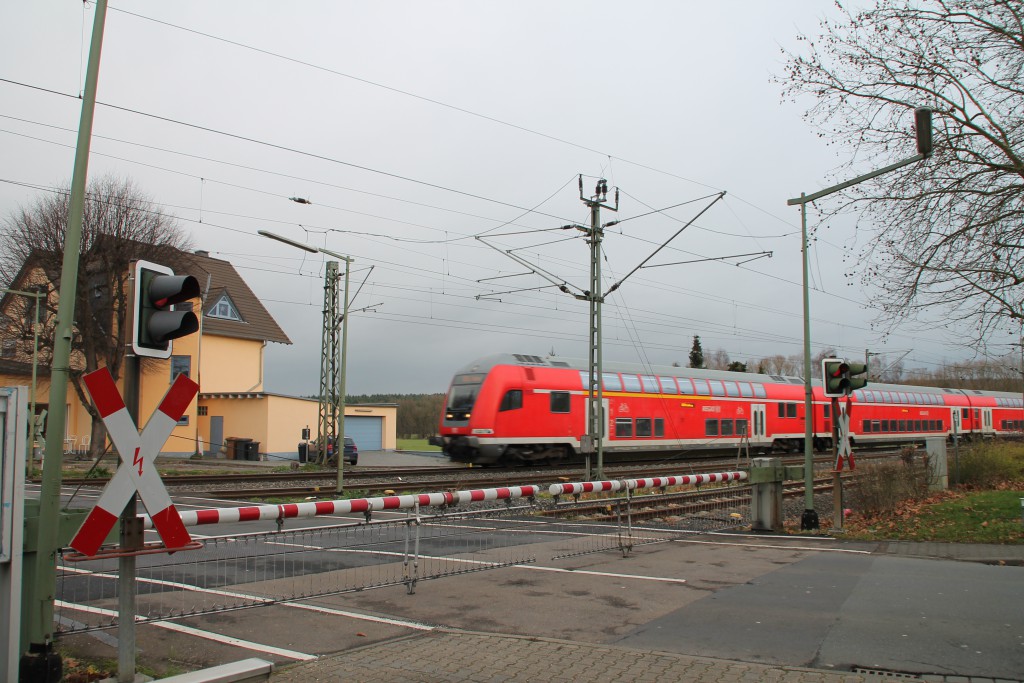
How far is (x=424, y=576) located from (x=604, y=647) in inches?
115

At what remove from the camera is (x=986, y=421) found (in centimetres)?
5075

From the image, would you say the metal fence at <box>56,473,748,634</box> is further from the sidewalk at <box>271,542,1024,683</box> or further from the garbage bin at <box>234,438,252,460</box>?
the garbage bin at <box>234,438,252,460</box>

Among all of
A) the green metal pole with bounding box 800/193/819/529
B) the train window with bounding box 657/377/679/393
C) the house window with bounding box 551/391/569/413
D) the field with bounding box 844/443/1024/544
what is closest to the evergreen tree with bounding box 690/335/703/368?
the train window with bounding box 657/377/679/393

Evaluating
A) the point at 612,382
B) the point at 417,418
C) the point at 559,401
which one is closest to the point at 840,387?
the point at 559,401

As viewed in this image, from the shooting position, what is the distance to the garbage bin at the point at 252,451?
36.8 metres

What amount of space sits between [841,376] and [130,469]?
1066 cm

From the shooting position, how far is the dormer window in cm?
4434

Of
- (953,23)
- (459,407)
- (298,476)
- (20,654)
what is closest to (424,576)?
(20,654)

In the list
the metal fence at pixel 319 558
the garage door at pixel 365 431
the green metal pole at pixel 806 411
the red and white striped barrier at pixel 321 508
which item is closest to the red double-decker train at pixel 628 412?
the green metal pole at pixel 806 411

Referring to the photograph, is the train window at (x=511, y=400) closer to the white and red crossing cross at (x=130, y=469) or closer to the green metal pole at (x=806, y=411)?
the green metal pole at (x=806, y=411)

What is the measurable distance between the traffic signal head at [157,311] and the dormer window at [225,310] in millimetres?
41602

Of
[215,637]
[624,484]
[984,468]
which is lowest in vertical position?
[215,637]

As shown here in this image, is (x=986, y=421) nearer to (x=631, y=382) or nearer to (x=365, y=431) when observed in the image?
(x=631, y=382)

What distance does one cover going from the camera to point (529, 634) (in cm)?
620
